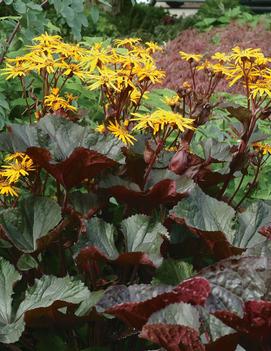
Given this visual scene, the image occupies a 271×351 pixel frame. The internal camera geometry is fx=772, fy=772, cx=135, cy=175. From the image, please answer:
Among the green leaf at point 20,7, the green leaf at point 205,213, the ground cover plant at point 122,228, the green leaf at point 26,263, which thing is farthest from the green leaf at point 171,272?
the green leaf at point 20,7

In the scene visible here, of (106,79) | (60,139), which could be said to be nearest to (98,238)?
(60,139)

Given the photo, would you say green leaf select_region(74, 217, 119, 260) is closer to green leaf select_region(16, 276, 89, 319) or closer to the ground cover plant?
the ground cover plant

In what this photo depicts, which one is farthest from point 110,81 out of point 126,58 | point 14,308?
point 14,308

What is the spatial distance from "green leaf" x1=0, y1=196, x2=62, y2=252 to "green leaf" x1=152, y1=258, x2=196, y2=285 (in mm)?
286

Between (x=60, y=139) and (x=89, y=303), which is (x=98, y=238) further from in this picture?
(x=60, y=139)

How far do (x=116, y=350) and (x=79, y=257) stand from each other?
38cm

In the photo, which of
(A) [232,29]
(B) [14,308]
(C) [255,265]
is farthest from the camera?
(A) [232,29]

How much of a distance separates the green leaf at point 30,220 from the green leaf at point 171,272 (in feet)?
0.94

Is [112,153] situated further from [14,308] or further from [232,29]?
[232,29]

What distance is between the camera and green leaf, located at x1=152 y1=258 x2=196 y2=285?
6.26 ft

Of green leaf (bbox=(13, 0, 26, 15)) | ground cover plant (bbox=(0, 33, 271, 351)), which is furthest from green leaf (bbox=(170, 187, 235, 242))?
green leaf (bbox=(13, 0, 26, 15))

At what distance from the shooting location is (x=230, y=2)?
456 inches

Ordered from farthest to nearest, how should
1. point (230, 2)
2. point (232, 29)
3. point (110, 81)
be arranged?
point (230, 2) < point (232, 29) < point (110, 81)

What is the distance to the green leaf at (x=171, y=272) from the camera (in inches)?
75.1
